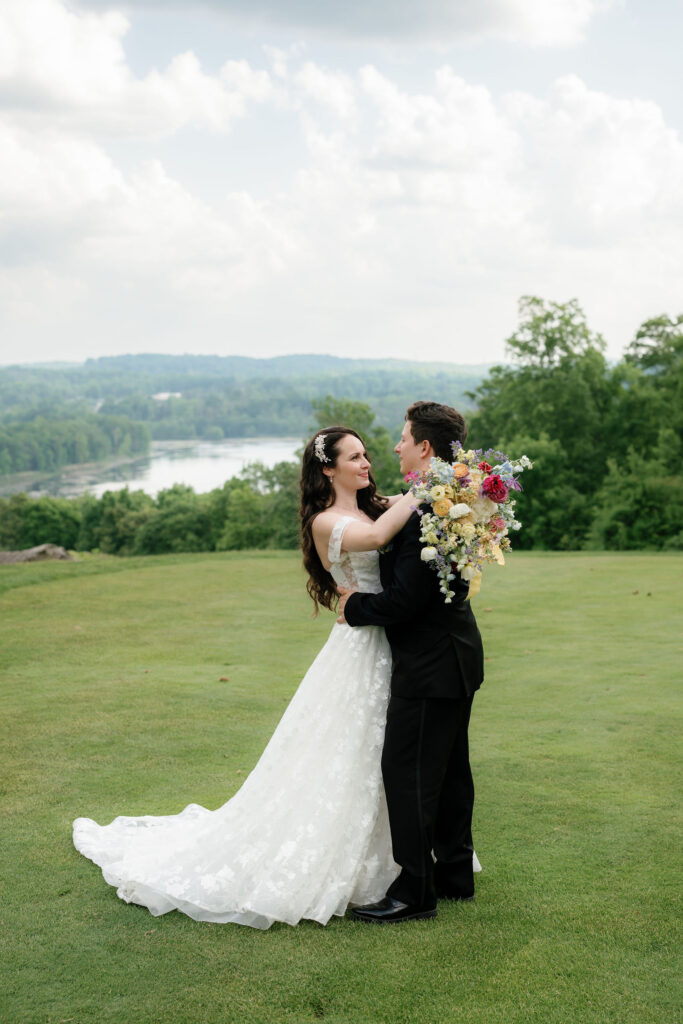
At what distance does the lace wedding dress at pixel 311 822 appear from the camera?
441 cm

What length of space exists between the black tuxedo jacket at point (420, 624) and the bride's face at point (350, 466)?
0.41m

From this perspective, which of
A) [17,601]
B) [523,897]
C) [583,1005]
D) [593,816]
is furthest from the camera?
[17,601]

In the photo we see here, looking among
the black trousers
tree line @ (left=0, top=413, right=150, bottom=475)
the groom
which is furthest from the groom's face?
tree line @ (left=0, top=413, right=150, bottom=475)

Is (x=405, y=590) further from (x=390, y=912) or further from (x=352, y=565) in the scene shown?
(x=390, y=912)

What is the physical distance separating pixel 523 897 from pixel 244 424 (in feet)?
636

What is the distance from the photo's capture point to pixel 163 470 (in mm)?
145250

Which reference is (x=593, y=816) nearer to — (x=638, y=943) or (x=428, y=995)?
(x=638, y=943)

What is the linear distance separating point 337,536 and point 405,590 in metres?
0.49

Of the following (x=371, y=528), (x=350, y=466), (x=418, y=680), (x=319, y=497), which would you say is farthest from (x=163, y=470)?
(x=418, y=680)

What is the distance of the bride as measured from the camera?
4410 mm

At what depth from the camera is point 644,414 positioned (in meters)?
44.4

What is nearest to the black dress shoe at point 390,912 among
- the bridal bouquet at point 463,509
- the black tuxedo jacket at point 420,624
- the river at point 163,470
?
the black tuxedo jacket at point 420,624

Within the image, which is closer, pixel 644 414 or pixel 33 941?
pixel 33 941

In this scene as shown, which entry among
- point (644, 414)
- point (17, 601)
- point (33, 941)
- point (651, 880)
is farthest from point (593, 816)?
point (644, 414)
